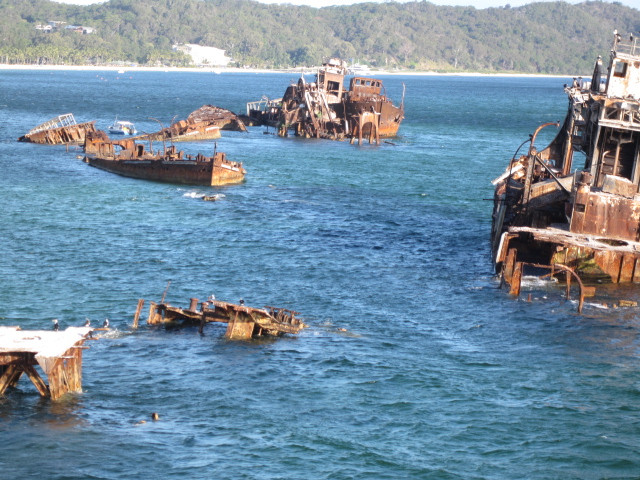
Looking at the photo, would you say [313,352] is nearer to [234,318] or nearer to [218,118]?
[234,318]

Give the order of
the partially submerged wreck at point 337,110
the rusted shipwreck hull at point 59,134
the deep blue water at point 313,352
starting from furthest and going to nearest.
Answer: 1. the partially submerged wreck at point 337,110
2. the rusted shipwreck hull at point 59,134
3. the deep blue water at point 313,352

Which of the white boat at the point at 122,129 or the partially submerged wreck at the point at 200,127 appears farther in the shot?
the white boat at the point at 122,129

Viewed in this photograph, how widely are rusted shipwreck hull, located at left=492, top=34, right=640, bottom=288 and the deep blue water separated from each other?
133 cm

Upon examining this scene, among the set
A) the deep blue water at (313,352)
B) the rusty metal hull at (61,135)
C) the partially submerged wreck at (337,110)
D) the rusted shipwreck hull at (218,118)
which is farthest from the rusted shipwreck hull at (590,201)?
the rusted shipwreck hull at (218,118)

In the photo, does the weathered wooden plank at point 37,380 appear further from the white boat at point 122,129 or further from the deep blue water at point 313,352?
the white boat at point 122,129

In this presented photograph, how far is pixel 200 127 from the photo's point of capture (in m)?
85.6

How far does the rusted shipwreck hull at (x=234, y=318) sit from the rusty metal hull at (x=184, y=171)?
29.8 metres

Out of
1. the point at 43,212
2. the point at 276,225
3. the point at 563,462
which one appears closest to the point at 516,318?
the point at 563,462

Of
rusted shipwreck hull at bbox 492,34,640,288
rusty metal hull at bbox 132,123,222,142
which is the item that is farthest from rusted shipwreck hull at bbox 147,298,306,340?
rusty metal hull at bbox 132,123,222,142

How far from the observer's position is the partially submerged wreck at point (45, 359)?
22.1 m

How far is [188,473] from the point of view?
19547 mm

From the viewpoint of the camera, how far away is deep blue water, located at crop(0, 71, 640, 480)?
67.9 ft

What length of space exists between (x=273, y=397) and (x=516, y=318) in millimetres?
11339

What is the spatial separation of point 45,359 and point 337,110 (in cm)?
7459
